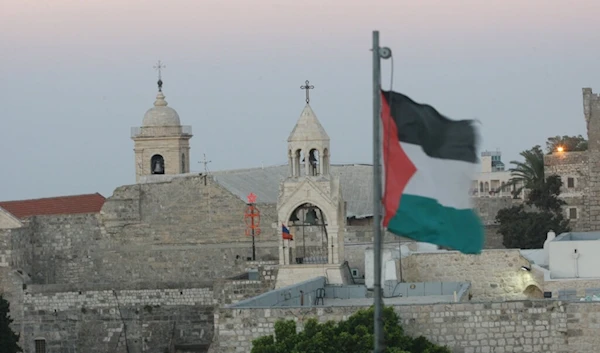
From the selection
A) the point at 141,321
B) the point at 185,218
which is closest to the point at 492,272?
the point at 141,321

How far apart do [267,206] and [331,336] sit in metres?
27.7

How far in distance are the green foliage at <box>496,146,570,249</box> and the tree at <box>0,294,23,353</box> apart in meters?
15.1

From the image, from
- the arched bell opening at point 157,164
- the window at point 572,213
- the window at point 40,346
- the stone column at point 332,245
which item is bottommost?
the window at point 40,346

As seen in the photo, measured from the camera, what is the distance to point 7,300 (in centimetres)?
5406

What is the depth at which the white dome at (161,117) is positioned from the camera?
70438mm

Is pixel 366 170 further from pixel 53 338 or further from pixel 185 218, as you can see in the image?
pixel 53 338

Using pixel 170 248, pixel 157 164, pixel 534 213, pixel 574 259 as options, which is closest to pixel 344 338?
pixel 574 259

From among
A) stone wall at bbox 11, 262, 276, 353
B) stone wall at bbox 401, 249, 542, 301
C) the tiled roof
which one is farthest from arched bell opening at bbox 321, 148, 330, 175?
the tiled roof

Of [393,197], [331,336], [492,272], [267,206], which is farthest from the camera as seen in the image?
[267,206]

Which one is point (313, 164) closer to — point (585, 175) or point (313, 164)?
point (313, 164)

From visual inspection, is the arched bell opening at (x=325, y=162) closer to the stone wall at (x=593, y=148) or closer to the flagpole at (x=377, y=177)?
the flagpole at (x=377, y=177)

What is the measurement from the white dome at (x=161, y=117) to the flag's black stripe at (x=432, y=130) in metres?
49.8

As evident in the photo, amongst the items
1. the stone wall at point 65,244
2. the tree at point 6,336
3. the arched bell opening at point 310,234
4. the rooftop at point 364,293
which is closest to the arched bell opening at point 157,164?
the stone wall at point 65,244

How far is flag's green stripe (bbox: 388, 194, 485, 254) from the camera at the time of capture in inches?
813
